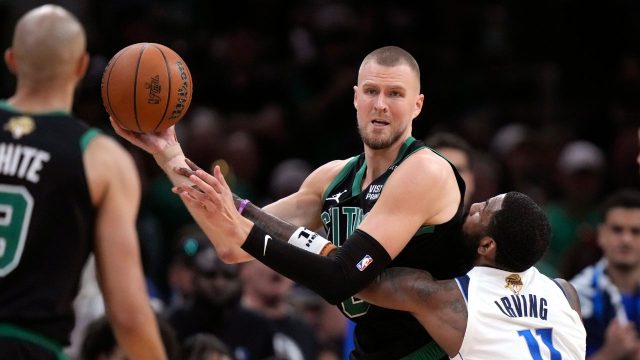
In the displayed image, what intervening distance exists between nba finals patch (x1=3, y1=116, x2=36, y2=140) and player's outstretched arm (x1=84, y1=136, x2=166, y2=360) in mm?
271

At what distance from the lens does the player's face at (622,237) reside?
8773 millimetres

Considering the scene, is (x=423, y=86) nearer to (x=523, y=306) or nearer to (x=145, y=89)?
(x=523, y=306)

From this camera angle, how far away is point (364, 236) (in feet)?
17.3

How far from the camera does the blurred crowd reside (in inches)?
444

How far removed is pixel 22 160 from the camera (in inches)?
201

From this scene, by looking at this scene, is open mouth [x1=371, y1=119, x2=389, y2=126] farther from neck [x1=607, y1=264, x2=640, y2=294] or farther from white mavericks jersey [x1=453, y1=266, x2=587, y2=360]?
neck [x1=607, y1=264, x2=640, y2=294]

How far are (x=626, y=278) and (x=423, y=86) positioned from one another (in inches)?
160

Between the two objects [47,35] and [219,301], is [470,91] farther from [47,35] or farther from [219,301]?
[47,35]

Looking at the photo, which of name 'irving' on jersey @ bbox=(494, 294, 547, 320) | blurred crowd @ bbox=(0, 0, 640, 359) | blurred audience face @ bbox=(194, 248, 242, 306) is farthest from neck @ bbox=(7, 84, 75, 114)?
blurred crowd @ bbox=(0, 0, 640, 359)

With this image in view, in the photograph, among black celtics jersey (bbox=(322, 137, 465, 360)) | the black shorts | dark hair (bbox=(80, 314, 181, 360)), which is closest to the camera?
the black shorts

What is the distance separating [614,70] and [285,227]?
25.7 feet

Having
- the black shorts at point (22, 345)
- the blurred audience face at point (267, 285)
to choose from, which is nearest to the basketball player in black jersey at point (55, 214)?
the black shorts at point (22, 345)

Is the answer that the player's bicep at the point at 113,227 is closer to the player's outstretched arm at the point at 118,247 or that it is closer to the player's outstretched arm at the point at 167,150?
the player's outstretched arm at the point at 118,247

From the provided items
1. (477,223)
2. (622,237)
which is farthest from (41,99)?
(622,237)
